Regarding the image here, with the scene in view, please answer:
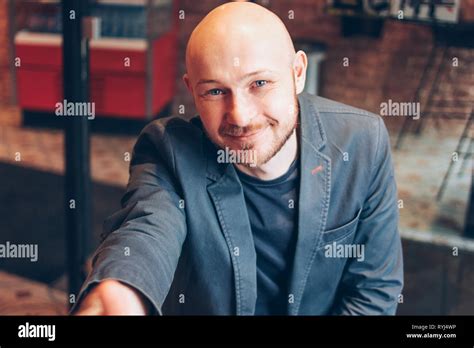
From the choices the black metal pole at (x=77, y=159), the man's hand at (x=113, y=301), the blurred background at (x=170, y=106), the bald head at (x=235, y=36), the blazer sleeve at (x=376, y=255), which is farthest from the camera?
the blurred background at (x=170, y=106)

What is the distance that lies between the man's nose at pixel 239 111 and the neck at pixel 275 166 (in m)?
0.13

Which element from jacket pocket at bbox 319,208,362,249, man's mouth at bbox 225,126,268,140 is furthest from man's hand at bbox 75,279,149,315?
jacket pocket at bbox 319,208,362,249

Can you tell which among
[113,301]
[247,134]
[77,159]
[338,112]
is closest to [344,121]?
[338,112]

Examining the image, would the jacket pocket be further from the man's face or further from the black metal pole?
the black metal pole

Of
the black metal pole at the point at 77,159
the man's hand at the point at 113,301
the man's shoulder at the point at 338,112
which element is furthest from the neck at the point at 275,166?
the black metal pole at the point at 77,159

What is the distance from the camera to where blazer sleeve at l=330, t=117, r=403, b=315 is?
1276 millimetres

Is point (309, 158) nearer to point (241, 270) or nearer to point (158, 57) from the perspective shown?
point (241, 270)

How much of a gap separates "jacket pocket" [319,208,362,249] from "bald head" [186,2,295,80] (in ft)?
1.05

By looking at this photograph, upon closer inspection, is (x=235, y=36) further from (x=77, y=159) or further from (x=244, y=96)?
(x=77, y=159)

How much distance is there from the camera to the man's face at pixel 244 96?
105 cm

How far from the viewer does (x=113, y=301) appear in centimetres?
83

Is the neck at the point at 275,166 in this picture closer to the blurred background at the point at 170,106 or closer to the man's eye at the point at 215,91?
the man's eye at the point at 215,91

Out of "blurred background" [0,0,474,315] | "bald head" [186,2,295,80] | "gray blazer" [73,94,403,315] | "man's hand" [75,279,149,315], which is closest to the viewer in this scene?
"man's hand" [75,279,149,315]

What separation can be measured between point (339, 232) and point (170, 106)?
2.97 meters
